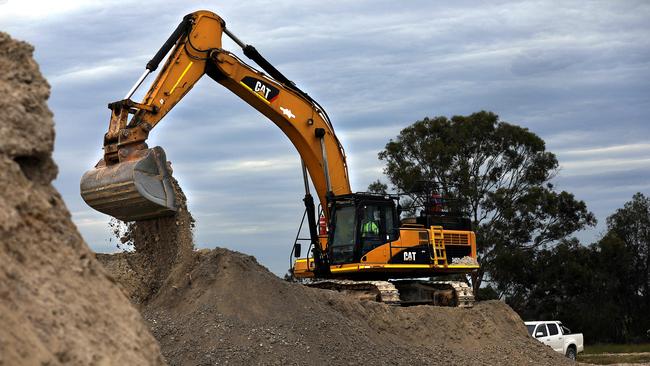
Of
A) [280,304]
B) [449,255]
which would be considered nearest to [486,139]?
[449,255]

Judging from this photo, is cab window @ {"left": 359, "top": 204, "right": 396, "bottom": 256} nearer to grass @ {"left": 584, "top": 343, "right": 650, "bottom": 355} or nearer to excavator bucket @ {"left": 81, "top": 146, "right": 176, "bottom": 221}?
excavator bucket @ {"left": 81, "top": 146, "right": 176, "bottom": 221}

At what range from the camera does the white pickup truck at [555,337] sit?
27578 mm

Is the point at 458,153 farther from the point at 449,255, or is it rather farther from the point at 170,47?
the point at 170,47

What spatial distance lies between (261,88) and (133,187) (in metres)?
5.34

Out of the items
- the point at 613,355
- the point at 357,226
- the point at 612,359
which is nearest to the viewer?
the point at 357,226

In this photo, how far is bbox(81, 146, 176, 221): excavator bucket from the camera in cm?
1434

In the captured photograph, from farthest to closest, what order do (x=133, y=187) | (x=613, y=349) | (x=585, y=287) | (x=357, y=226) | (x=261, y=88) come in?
(x=585, y=287)
(x=613, y=349)
(x=357, y=226)
(x=261, y=88)
(x=133, y=187)

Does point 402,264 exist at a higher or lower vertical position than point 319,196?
lower

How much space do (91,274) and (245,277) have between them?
9.22 metres

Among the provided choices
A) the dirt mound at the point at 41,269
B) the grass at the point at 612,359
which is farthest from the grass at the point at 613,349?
the dirt mound at the point at 41,269

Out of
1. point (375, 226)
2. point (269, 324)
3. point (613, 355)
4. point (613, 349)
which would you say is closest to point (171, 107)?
point (269, 324)

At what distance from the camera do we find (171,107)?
16656 millimetres

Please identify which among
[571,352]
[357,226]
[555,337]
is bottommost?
[571,352]

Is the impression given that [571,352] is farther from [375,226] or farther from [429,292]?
[375,226]
